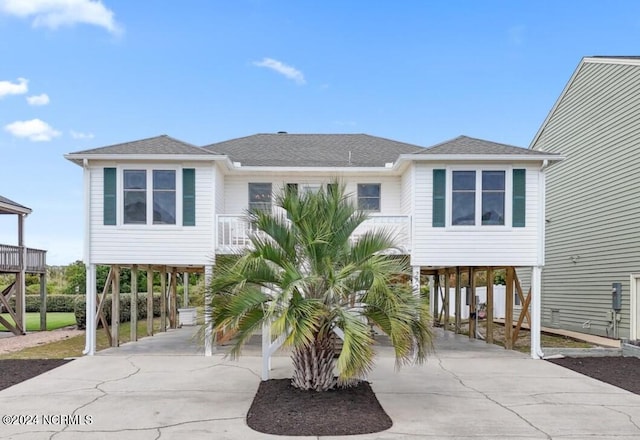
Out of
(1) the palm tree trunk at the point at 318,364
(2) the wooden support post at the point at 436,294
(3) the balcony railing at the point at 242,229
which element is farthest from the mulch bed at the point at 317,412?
(2) the wooden support post at the point at 436,294

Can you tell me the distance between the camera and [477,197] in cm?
1204

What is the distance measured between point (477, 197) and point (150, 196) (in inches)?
302

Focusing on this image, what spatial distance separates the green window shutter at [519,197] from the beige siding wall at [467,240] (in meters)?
0.11

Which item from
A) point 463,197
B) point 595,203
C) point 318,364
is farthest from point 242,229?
point 595,203

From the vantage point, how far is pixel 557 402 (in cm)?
756

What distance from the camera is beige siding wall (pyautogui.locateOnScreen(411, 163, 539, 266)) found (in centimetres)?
1204

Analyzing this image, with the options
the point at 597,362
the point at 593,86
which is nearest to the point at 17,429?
the point at 597,362

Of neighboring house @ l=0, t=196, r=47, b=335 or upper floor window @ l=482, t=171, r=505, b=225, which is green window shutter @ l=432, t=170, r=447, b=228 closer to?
upper floor window @ l=482, t=171, r=505, b=225

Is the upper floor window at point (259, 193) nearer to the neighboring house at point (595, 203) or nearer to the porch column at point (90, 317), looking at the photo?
the porch column at point (90, 317)

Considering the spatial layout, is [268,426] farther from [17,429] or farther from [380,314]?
[17,429]

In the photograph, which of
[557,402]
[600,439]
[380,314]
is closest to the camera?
[600,439]

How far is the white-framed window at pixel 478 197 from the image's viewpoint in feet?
39.5

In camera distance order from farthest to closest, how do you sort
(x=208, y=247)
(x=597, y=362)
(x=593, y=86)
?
(x=593, y=86) → (x=208, y=247) → (x=597, y=362)

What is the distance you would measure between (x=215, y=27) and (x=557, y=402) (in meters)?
14.6
